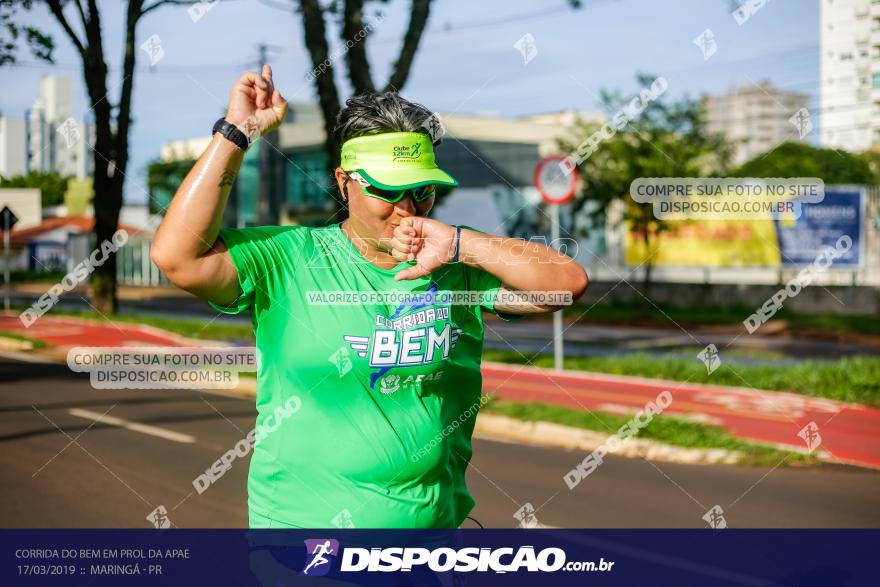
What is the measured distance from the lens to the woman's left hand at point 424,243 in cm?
230

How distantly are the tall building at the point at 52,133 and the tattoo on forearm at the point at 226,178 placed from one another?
1026cm

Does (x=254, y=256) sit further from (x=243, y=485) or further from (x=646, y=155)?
(x=646, y=155)

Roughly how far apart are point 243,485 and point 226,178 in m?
6.40

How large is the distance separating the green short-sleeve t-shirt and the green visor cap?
0.76ft

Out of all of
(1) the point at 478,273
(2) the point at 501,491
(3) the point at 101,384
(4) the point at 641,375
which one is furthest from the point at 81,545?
(4) the point at 641,375

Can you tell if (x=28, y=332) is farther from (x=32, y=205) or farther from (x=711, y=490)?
(x=711, y=490)

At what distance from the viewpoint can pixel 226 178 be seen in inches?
86.3

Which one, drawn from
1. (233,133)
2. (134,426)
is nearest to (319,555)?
(233,133)

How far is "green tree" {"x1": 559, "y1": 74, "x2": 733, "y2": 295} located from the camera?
96.9 ft

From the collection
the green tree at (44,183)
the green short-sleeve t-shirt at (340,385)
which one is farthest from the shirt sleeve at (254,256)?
the green tree at (44,183)

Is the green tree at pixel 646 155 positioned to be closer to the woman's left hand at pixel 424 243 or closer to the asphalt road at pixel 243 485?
the asphalt road at pixel 243 485

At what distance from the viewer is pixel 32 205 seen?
61.2 ft

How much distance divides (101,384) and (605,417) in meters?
7.26

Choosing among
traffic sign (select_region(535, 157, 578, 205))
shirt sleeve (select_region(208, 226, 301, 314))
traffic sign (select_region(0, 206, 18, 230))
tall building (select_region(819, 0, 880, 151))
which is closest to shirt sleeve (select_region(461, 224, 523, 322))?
shirt sleeve (select_region(208, 226, 301, 314))
